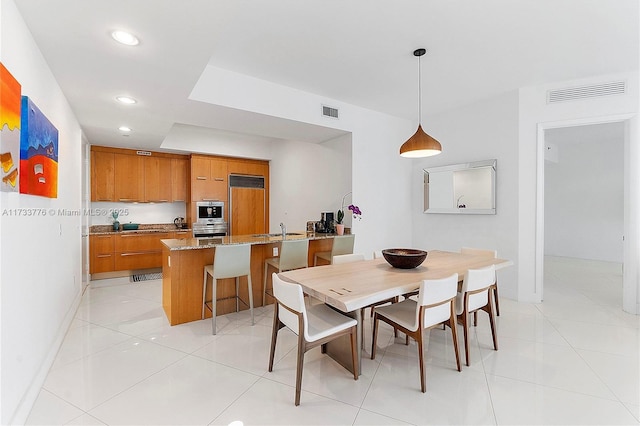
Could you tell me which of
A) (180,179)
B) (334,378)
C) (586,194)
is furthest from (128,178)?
(586,194)

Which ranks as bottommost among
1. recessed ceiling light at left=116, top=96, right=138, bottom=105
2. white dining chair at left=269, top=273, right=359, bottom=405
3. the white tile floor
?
the white tile floor

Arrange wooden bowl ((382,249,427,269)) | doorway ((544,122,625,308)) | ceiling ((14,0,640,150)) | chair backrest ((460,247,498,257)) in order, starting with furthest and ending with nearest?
doorway ((544,122,625,308)) → chair backrest ((460,247,498,257)) → wooden bowl ((382,249,427,269)) → ceiling ((14,0,640,150))

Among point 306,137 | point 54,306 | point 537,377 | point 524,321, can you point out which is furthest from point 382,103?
point 54,306

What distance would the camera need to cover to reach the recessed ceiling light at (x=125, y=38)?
6.13 ft

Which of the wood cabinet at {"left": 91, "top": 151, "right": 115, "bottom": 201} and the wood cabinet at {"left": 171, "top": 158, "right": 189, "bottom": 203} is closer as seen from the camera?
the wood cabinet at {"left": 91, "top": 151, "right": 115, "bottom": 201}

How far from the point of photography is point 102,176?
5.01m

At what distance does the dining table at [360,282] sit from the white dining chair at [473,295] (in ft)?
0.49

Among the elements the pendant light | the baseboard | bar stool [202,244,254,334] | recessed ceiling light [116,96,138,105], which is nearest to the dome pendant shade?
the pendant light

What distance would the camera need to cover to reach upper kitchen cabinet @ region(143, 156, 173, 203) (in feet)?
17.8

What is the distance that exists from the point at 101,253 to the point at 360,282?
15.5 feet

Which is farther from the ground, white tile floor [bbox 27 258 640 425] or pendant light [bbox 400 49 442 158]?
pendant light [bbox 400 49 442 158]

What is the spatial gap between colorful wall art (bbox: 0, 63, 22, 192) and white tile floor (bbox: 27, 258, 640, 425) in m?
1.46

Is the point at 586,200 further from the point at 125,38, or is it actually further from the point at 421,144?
the point at 125,38

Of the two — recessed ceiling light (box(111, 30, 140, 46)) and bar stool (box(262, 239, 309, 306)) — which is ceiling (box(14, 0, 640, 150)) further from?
bar stool (box(262, 239, 309, 306))
